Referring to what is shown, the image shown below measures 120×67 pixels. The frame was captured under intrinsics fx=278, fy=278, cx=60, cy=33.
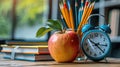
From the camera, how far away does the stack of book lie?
3.95 ft

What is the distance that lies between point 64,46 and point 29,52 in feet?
0.64

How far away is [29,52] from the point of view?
1.22m

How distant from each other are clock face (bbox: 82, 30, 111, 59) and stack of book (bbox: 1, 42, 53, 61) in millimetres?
181

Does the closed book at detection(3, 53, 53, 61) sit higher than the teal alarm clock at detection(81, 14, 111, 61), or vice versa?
the teal alarm clock at detection(81, 14, 111, 61)

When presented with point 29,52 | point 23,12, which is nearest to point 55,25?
point 29,52

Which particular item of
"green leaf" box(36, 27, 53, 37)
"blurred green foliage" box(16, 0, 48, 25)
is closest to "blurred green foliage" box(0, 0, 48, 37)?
"blurred green foliage" box(16, 0, 48, 25)

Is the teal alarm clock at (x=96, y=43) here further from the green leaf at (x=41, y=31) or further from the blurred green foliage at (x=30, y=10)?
the blurred green foliage at (x=30, y=10)

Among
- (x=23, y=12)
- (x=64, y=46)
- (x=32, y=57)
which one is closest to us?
(x=64, y=46)

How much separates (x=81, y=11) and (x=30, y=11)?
1.54 meters

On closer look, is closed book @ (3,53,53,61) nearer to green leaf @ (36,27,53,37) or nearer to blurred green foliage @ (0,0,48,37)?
green leaf @ (36,27,53,37)

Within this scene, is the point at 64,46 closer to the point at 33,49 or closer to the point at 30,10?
the point at 33,49

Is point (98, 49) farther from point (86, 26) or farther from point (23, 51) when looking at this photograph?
point (23, 51)

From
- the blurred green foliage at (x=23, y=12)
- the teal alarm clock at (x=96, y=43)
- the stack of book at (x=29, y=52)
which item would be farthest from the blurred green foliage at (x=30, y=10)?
the teal alarm clock at (x=96, y=43)

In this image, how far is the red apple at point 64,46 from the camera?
1.10 meters
